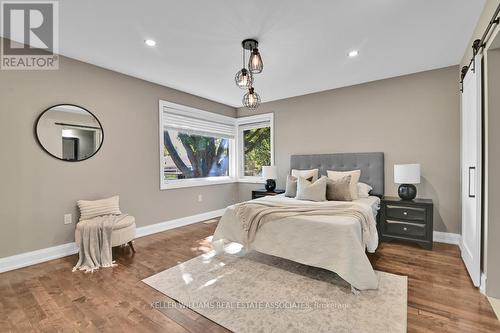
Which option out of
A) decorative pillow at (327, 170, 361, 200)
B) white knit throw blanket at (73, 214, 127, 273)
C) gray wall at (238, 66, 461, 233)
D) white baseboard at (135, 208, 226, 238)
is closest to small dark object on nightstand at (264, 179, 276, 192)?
gray wall at (238, 66, 461, 233)

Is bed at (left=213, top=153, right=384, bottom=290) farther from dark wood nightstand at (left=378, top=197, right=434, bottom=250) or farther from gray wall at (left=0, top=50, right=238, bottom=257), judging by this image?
gray wall at (left=0, top=50, right=238, bottom=257)

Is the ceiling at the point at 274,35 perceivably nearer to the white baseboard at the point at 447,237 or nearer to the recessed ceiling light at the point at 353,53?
the recessed ceiling light at the point at 353,53

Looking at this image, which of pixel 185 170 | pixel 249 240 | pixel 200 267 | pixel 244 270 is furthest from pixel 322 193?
pixel 185 170

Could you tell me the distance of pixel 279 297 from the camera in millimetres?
2107

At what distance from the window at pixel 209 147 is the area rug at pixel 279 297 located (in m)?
2.22

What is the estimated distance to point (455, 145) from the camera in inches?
134

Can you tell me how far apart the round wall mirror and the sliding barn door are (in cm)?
448

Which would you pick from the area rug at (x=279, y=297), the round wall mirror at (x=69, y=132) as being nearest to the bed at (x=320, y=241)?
the area rug at (x=279, y=297)

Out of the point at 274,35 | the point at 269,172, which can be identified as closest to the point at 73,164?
the point at 274,35

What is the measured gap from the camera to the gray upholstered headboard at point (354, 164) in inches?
155

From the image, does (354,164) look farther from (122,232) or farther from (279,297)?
(122,232)

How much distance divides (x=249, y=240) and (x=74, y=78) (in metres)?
3.17

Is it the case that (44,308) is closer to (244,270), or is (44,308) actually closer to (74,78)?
(244,270)

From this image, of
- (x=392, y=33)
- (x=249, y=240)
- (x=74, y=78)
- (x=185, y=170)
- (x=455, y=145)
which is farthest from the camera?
(x=185, y=170)
